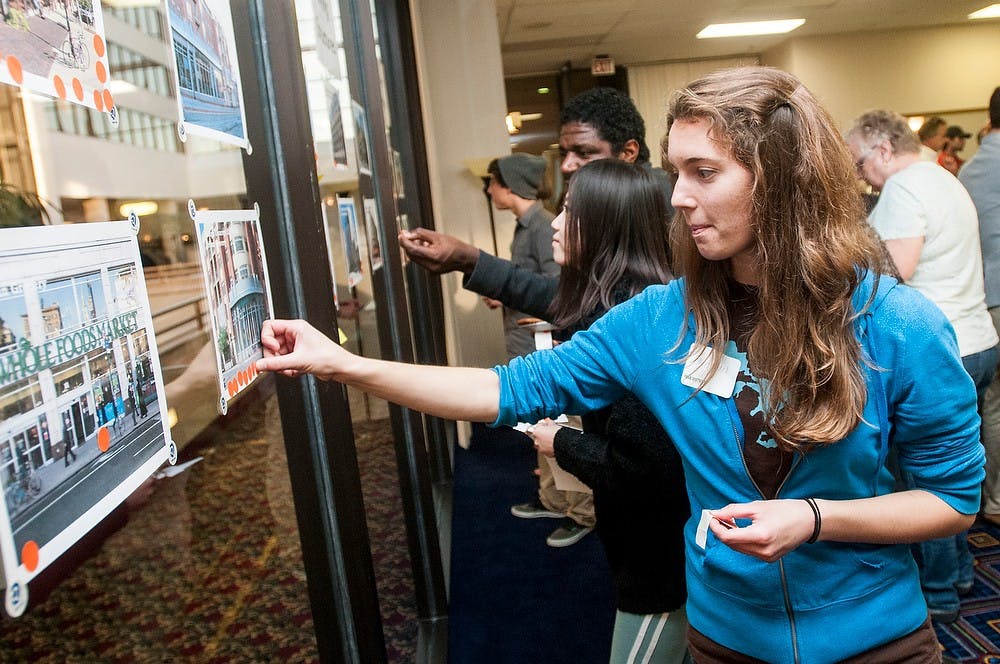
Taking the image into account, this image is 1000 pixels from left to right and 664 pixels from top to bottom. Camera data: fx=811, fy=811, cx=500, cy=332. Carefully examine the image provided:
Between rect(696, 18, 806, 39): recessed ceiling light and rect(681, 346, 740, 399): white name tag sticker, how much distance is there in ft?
31.0

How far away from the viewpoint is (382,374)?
1188 mm

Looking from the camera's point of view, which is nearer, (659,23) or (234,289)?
(234,289)

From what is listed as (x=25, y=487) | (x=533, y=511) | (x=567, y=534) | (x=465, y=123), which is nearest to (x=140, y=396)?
(x=25, y=487)

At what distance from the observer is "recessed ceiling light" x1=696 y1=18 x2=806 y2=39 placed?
32.1 ft

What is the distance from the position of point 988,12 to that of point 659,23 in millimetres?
4782

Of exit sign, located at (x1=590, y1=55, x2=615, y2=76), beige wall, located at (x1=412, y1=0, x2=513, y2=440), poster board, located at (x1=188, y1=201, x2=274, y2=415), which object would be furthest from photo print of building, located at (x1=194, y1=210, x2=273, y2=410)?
exit sign, located at (x1=590, y1=55, x2=615, y2=76)

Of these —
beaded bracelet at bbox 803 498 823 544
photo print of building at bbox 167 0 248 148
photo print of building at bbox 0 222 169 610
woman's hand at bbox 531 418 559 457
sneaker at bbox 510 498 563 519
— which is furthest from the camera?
sneaker at bbox 510 498 563 519

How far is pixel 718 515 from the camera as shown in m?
1.03

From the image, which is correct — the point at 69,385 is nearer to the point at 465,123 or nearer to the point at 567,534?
the point at 567,534

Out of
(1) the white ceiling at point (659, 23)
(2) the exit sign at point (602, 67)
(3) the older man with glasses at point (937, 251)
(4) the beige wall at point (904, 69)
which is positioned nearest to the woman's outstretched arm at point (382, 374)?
(3) the older man with glasses at point (937, 251)

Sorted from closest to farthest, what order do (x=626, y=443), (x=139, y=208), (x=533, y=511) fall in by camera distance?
(x=139, y=208) → (x=626, y=443) → (x=533, y=511)

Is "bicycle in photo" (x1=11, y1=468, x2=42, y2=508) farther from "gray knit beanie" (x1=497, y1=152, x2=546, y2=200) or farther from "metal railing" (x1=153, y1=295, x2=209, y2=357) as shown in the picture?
"gray knit beanie" (x1=497, y1=152, x2=546, y2=200)

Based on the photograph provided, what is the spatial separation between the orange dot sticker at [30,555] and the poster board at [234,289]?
42 centimetres

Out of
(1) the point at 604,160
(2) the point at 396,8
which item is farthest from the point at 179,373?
(2) the point at 396,8
